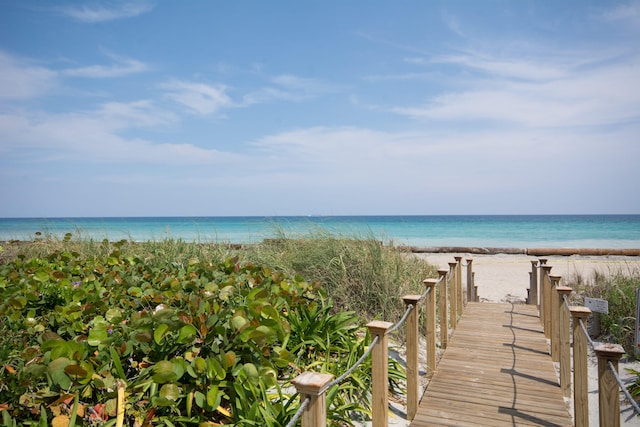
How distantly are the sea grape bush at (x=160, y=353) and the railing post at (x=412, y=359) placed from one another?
1.31ft

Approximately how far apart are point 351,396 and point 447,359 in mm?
2268

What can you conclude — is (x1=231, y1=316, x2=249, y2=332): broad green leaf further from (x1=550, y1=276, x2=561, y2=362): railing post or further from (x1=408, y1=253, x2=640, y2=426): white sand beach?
(x1=550, y1=276, x2=561, y2=362): railing post

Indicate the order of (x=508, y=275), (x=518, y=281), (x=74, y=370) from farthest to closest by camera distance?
(x=508, y=275) → (x=518, y=281) → (x=74, y=370)

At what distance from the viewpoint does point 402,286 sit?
7.07 m

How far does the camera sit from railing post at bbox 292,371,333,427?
2107 millimetres

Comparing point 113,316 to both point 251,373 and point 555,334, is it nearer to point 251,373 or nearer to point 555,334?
point 251,373

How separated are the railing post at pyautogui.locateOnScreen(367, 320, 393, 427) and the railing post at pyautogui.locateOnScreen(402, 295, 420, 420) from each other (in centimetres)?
90

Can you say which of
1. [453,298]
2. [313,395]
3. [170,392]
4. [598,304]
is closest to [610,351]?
[313,395]

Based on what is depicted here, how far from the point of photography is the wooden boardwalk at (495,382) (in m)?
4.17

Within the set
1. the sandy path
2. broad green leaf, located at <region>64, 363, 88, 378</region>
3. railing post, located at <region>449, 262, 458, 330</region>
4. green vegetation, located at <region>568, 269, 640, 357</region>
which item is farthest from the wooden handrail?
the sandy path

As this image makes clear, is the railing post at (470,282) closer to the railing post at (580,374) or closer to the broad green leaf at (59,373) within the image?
the railing post at (580,374)

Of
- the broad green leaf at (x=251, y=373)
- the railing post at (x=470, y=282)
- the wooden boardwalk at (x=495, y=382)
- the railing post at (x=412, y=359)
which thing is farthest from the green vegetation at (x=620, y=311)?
the broad green leaf at (x=251, y=373)

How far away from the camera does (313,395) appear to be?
213cm

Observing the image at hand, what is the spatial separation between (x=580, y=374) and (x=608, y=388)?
1167mm
